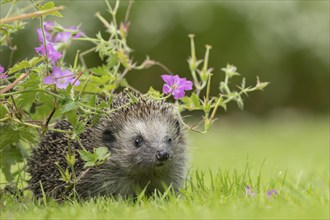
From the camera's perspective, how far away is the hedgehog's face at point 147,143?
4957 mm

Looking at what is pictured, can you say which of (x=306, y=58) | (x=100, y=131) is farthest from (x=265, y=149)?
(x=306, y=58)

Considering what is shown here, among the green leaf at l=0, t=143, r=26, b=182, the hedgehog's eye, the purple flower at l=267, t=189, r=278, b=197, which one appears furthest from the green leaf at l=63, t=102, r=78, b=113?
the purple flower at l=267, t=189, r=278, b=197

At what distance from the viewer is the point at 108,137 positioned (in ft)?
17.1

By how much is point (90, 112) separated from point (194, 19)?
14.8 metres

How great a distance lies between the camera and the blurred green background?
1841cm

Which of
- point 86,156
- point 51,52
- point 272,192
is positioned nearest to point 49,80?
point 51,52

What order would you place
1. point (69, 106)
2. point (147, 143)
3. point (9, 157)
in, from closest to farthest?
1. point (69, 106)
2. point (147, 143)
3. point (9, 157)

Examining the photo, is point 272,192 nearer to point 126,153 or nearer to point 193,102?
point 193,102

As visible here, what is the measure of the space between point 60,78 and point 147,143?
2.99 feet

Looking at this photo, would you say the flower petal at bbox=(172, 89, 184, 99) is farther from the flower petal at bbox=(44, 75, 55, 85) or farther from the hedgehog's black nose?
the flower petal at bbox=(44, 75, 55, 85)

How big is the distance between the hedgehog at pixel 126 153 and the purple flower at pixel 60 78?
0.59m

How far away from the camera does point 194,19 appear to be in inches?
749

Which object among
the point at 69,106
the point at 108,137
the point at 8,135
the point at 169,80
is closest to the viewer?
the point at 69,106

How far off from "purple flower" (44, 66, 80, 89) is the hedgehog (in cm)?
59
